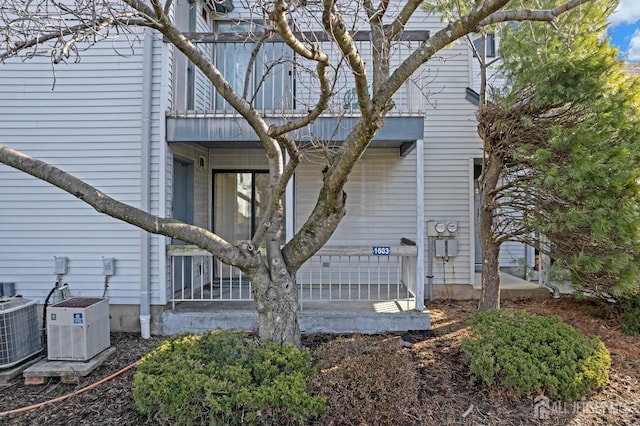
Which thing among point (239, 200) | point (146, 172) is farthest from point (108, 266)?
point (239, 200)

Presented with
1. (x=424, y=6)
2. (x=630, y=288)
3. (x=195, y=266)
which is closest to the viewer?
(x=630, y=288)

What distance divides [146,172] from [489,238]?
16.6ft

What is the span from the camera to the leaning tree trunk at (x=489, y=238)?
204 inches

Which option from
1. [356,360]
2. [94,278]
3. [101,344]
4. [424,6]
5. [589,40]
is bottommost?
[101,344]

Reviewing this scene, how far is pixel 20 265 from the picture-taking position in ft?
17.9

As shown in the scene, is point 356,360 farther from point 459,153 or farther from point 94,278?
point 459,153

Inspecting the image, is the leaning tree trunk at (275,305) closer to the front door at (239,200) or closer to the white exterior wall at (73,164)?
the white exterior wall at (73,164)

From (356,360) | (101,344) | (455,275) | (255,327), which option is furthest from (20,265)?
(455,275)

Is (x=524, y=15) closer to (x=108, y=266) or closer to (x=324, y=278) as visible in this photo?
(x=324, y=278)

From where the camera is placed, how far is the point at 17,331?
4316 mm

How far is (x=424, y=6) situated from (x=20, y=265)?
24.0 ft

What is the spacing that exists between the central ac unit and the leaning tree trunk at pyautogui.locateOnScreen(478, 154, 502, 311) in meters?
6.04

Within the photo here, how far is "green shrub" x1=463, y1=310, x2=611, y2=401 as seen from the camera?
3338 mm

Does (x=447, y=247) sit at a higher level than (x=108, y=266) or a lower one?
higher
